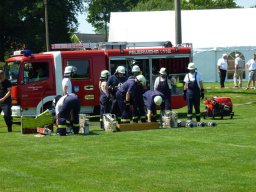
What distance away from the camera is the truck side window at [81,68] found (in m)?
26.3

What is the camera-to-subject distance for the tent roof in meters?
52.2

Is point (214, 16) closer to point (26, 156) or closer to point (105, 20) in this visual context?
point (26, 156)

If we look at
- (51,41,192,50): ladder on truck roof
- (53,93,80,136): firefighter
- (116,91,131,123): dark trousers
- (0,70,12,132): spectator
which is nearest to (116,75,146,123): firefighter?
(116,91,131,123): dark trousers

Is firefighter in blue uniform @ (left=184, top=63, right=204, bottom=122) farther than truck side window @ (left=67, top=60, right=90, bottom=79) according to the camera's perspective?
No

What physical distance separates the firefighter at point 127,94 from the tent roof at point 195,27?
30.0 metres

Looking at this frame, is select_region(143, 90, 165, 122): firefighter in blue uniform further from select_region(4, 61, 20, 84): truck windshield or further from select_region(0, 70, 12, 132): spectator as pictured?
select_region(4, 61, 20, 84): truck windshield

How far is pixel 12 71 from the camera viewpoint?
25984mm

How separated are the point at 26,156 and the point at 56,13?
48.6 metres

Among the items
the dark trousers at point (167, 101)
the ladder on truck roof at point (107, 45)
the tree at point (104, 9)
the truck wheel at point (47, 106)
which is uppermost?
the tree at point (104, 9)

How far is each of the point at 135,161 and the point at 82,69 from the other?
12.2 meters

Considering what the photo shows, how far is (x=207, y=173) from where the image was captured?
42.6 ft

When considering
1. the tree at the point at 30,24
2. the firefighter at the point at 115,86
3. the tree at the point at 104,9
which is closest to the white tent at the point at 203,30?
the tree at the point at 30,24

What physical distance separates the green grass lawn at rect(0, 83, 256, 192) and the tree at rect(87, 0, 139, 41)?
10451 cm

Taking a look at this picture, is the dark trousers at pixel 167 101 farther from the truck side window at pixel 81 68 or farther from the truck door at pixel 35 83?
the truck door at pixel 35 83
